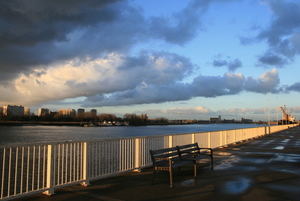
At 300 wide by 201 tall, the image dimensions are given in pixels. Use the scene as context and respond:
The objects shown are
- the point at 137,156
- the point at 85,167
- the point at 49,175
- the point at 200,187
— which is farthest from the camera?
the point at 137,156

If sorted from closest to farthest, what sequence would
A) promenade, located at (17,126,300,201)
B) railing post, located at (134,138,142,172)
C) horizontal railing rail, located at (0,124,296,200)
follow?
horizontal railing rail, located at (0,124,296,200) < promenade, located at (17,126,300,201) < railing post, located at (134,138,142,172)

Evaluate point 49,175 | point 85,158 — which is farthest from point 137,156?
point 49,175

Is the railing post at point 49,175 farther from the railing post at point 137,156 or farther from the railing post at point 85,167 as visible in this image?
the railing post at point 137,156

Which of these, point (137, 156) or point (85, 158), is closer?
point (85, 158)

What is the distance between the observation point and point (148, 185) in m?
6.81

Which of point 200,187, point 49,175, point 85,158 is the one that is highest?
point 85,158

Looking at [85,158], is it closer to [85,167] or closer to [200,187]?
[85,167]

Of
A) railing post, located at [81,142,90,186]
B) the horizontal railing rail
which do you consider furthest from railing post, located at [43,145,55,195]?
railing post, located at [81,142,90,186]

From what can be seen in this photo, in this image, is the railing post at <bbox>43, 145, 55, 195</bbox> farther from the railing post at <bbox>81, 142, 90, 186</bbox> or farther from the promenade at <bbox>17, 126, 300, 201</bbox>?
the railing post at <bbox>81, 142, 90, 186</bbox>

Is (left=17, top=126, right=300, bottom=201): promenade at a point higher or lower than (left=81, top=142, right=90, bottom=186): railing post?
lower

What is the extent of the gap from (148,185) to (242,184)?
248cm

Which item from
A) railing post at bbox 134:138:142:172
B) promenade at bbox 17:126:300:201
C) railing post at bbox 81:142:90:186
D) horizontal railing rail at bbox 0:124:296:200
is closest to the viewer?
horizontal railing rail at bbox 0:124:296:200

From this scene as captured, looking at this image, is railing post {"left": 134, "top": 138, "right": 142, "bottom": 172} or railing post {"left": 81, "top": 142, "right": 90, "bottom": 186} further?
railing post {"left": 134, "top": 138, "right": 142, "bottom": 172}

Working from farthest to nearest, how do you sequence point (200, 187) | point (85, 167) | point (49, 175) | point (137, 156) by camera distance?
point (137, 156) < point (85, 167) < point (200, 187) < point (49, 175)
